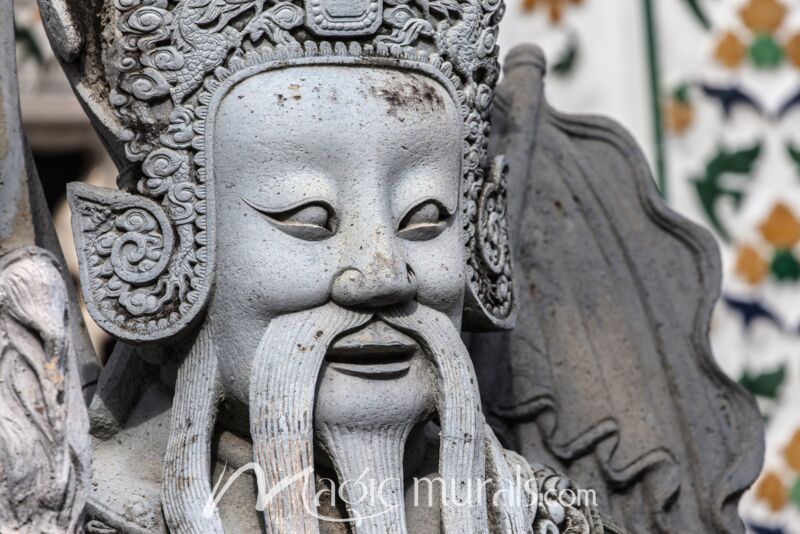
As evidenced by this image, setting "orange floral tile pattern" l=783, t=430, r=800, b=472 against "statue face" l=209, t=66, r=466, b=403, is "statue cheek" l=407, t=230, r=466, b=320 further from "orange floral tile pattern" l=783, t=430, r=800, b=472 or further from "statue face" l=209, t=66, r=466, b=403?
"orange floral tile pattern" l=783, t=430, r=800, b=472

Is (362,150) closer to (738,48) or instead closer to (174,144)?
(174,144)

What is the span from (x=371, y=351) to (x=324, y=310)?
101 mm

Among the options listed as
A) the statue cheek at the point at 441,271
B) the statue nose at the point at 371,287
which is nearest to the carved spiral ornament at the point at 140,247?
the statue nose at the point at 371,287

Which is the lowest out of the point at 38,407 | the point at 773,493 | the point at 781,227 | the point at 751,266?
the point at 773,493

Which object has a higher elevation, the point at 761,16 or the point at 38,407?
the point at 761,16

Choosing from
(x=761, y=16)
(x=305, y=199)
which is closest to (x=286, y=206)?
(x=305, y=199)

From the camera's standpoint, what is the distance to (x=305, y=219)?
3.49 m

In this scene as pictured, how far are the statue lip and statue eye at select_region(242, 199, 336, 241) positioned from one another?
0.56ft

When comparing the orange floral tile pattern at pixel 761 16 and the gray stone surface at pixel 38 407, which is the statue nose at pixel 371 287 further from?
the orange floral tile pattern at pixel 761 16

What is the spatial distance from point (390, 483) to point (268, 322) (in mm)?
328

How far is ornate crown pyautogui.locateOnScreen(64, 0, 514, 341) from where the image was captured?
3.50 m

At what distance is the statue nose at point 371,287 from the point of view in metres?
3.44

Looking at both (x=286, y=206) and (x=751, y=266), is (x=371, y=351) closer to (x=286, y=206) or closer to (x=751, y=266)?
(x=286, y=206)

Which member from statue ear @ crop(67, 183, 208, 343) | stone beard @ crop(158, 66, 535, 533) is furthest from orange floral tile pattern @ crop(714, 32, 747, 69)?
statue ear @ crop(67, 183, 208, 343)
